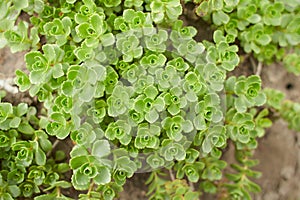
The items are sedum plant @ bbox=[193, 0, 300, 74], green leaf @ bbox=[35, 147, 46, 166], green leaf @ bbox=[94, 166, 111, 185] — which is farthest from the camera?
sedum plant @ bbox=[193, 0, 300, 74]

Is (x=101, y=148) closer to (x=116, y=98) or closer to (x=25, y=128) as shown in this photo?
(x=116, y=98)

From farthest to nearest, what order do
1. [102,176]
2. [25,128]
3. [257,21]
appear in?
[257,21]
[25,128]
[102,176]

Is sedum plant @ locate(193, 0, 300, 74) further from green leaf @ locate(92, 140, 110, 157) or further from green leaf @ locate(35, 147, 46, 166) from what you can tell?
green leaf @ locate(35, 147, 46, 166)

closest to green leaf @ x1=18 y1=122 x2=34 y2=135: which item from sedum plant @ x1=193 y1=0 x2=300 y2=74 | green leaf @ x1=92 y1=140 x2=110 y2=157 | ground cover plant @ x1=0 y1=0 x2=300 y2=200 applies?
ground cover plant @ x1=0 y1=0 x2=300 y2=200

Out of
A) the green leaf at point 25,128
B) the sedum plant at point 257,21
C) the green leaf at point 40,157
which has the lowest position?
the green leaf at point 40,157

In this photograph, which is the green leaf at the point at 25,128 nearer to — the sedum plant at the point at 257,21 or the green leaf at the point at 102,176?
the green leaf at the point at 102,176

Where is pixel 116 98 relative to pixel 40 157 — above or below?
above

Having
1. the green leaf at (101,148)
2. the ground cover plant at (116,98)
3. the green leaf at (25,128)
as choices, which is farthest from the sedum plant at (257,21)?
the green leaf at (25,128)

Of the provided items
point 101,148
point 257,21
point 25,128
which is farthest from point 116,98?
point 257,21

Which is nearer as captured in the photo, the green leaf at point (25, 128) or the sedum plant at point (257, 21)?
the green leaf at point (25, 128)
